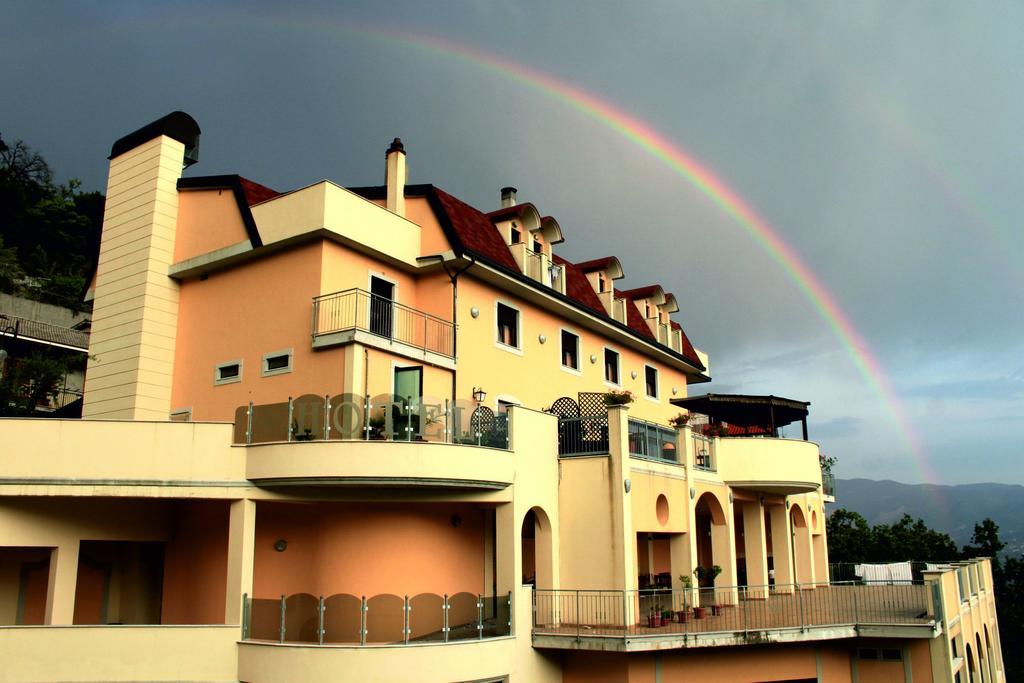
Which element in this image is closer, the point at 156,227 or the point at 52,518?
the point at 52,518

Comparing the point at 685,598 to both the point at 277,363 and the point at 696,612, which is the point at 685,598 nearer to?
the point at 696,612

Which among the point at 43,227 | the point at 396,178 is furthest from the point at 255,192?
the point at 43,227

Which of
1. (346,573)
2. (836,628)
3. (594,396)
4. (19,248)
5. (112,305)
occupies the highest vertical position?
(19,248)

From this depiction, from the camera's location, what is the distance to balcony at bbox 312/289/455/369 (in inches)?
845

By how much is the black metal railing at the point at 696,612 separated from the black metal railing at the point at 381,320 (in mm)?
7547

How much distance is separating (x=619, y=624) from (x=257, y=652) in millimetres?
8637

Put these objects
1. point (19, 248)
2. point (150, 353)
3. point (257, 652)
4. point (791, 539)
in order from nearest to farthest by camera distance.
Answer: point (257, 652)
point (150, 353)
point (791, 539)
point (19, 248)

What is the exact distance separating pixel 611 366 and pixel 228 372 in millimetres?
15412

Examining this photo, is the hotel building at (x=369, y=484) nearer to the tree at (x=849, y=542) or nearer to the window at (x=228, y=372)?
the window at (x=228, y=372)

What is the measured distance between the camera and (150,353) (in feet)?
80.7

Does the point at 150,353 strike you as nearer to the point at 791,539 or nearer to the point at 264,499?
the point at 264,499

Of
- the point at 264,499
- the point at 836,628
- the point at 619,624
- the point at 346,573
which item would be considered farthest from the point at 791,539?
the point at 264,499

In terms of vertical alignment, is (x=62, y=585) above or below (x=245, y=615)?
above

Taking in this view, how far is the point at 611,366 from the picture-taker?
110 ft
